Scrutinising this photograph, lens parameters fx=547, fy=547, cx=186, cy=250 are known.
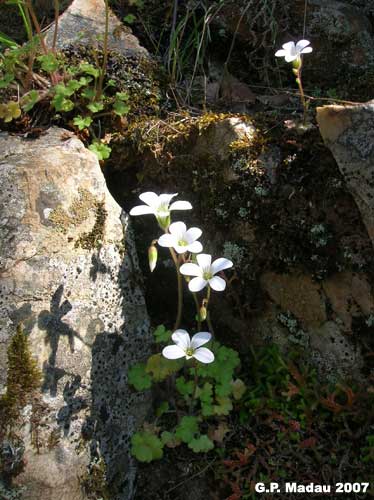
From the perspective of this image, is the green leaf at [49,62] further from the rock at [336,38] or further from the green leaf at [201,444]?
the green leaf at [201,444]

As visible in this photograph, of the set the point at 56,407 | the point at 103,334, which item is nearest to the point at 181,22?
the point at 103,334

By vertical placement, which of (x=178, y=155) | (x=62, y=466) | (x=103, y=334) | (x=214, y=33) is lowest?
(x=62, y=466)

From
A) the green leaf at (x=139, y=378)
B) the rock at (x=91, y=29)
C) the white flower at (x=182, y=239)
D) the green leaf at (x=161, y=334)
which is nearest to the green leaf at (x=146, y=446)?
the green leaf at (x=139, y=378)

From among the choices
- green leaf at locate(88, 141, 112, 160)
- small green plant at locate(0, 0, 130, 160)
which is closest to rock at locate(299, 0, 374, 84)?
small green plant at locate(0, 0, 130, 160)

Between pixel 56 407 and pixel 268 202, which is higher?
pixel 268 202

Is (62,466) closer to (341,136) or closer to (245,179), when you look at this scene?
(245,179)

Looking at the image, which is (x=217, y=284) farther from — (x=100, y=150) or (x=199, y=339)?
(x=100, y=150)
